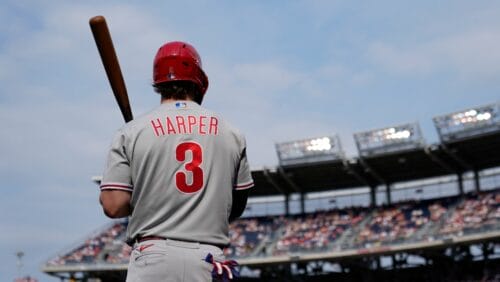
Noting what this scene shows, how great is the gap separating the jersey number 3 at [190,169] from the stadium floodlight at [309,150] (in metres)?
36.8

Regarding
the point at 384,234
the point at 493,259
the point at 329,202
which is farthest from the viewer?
the point at 329,202

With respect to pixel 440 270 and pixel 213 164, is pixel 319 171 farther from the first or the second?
pixel 213 164

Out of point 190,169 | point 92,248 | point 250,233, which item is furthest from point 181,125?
point 92,248

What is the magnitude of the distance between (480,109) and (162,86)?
117 ft

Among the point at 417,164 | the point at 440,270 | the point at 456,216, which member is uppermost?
the point at 417,164

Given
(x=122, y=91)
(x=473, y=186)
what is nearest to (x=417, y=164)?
(x=473, y=186)

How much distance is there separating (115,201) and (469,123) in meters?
35.7

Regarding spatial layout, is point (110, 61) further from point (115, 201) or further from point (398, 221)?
point (398, 221)

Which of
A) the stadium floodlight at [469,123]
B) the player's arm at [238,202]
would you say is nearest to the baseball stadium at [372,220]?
the stadium floodlight at [469,123]

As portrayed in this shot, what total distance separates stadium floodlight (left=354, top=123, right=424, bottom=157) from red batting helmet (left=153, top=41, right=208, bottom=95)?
35.2m

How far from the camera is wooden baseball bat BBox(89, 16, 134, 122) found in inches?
136

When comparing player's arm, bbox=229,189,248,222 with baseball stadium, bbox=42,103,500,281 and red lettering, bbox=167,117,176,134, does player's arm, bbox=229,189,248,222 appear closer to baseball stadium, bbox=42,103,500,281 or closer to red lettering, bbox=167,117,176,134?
red lettering, bbox=167,117,176,134

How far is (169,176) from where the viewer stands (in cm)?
345

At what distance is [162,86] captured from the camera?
366cm
